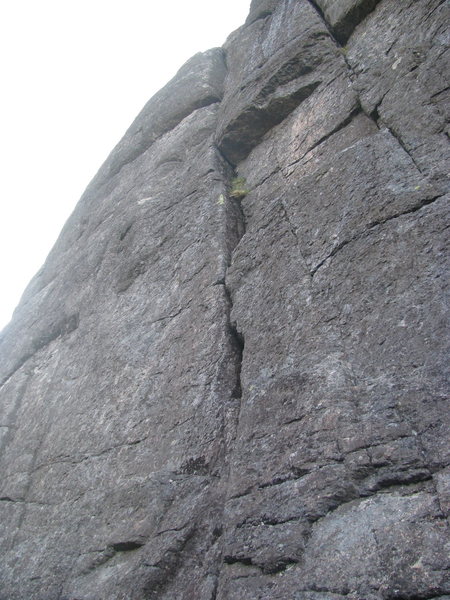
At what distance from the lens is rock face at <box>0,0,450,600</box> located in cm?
336

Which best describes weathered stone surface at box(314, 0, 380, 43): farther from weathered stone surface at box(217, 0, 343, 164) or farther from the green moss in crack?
the green moss in crack

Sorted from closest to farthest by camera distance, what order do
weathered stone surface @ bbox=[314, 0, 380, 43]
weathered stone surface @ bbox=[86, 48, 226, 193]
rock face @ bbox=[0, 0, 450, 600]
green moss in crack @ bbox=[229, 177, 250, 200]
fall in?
rock face @ bbox=[0, 0, 450, 600] → weathered stone surface @ bbox=[314, 0, 380, 43] → green moss in crack @ bbox=[229, 177, 250, 200] → weathered stone surface @ bbox=[86, 48, 226, 193]

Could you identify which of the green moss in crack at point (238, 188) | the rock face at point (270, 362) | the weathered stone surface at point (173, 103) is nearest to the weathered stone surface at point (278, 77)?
the rock face at point (270, 362)

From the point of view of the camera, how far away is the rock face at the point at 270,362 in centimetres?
336

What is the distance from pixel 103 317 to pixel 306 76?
4971 millimetres

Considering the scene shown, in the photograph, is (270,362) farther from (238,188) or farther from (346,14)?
(346,14)

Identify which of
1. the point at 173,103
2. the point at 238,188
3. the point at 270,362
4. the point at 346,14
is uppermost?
the point at 173,103

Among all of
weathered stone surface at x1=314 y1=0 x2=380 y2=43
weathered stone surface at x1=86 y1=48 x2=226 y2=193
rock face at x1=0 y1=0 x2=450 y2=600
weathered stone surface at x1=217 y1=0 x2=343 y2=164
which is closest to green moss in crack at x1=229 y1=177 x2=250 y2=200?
rock face at x1=0 y1=0 x2=450 y2=600

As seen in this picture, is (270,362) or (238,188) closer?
(270,362)

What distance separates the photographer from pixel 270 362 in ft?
15.5

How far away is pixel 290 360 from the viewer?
179 inches

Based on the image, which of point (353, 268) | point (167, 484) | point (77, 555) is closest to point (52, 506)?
point (77, 555)

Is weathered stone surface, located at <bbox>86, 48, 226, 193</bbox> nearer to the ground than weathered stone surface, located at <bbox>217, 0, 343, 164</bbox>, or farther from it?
farther from it

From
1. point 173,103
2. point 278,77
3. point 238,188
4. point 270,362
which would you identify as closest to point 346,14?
point 278,77
